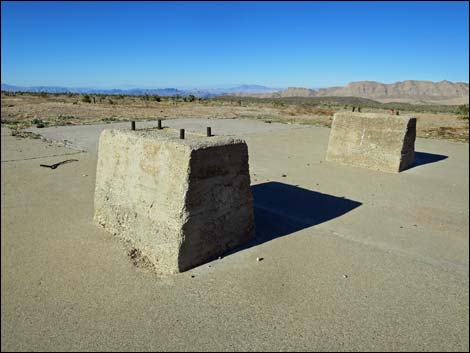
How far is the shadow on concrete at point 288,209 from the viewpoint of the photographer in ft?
19.8

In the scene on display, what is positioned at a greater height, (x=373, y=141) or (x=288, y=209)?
(x=373, y=141)

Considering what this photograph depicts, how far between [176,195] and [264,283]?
146 cm

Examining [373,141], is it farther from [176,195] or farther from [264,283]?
[176,195]

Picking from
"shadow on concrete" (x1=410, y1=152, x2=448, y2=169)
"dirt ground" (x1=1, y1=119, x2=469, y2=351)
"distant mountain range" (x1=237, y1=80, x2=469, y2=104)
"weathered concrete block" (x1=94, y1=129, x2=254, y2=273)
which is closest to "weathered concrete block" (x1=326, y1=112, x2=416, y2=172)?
"shadow on concrete" (x1=410, y1=152, x2=448, y2=169)

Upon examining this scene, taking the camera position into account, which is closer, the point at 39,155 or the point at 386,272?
the point at 386,272

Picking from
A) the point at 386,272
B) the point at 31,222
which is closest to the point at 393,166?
the point at 386,272

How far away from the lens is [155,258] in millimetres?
4805

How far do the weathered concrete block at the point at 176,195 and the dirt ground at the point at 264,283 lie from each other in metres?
0.27

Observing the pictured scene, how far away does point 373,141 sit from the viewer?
1108cm

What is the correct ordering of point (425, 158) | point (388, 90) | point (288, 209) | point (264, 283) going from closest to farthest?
1. point (264, 283)
2. point (288, 209)
3. point (425, 158)
4. point (388, 90)

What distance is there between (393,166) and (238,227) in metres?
7.10

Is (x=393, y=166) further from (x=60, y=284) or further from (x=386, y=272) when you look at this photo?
(x=60, y=284)

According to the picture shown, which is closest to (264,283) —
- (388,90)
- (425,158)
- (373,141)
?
(373,141)

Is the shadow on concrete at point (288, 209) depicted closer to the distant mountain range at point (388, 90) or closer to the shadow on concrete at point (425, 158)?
the shadow on concrete at point (425, 158)
